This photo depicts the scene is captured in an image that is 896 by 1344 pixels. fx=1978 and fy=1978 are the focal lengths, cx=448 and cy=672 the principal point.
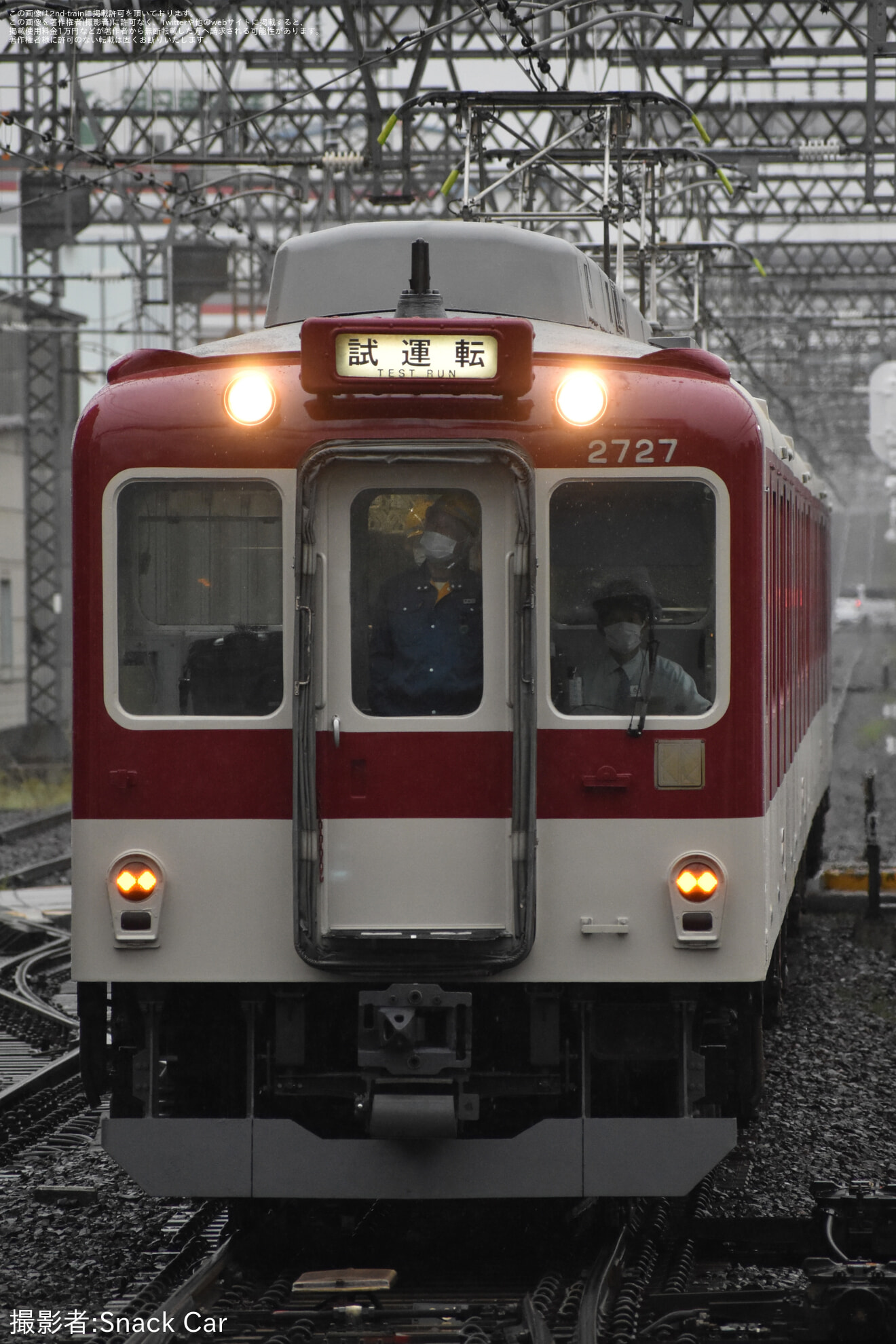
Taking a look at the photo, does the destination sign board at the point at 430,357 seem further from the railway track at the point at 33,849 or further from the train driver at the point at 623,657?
the railway track at the point at 33,849

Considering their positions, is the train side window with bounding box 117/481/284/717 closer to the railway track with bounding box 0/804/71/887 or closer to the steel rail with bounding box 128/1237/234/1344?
the steel rail with bounding box 128/1237/234/1344

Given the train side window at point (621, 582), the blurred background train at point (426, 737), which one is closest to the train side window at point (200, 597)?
the blurred background train at point (426, 737)

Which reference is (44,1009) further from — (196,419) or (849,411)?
(849,411)

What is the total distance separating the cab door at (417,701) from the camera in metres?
5.97

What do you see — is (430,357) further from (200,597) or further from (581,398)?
(200,597)

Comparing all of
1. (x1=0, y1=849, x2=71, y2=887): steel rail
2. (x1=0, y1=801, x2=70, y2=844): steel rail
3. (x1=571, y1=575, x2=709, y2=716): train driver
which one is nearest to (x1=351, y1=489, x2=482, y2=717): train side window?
(x1=571, y1=575, x2=709, y2=716): train driver

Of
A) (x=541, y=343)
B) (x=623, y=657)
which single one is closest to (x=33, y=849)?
(x=541, y=343)

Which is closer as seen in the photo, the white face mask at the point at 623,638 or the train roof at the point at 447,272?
the white face mask at the point at 623,638

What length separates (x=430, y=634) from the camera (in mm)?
6020

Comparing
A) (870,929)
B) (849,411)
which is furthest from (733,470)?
(849,411)

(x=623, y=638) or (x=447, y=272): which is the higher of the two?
(x=447, y=272)

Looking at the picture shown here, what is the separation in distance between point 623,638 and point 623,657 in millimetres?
60

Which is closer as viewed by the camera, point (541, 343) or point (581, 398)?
point (581, 398)

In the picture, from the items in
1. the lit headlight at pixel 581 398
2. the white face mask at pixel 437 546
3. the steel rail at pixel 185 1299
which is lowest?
the steel rail at pixel 185 1299
